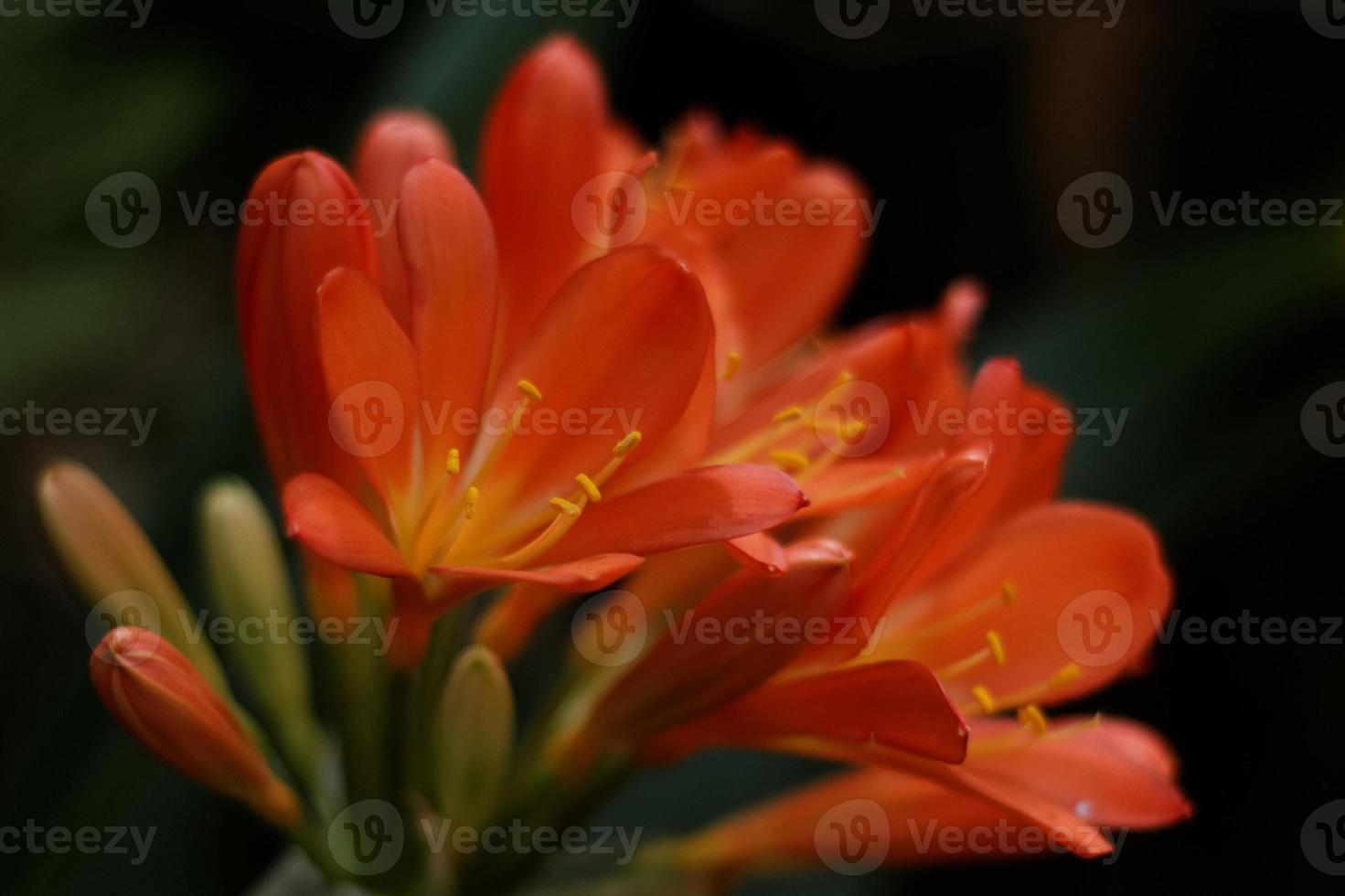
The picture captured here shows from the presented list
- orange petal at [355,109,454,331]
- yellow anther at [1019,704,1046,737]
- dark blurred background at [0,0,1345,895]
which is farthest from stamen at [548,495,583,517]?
dark blurred background at [0,0,1345,895]

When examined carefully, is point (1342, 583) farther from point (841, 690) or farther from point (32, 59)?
point (32, 59)

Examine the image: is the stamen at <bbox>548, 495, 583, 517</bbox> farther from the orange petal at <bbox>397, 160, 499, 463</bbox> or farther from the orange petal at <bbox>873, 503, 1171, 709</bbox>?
the orange petal at <bbox>873, 503, 1171, 709</bbox>

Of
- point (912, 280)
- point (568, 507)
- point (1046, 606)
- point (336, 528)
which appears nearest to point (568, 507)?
point (568, 507)

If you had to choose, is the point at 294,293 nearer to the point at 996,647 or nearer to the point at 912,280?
the point at 996,647

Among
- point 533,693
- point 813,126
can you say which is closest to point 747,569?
point 533,693

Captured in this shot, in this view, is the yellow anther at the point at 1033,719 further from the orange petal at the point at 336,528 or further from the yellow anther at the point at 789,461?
the orange petal at the point at 336,528
